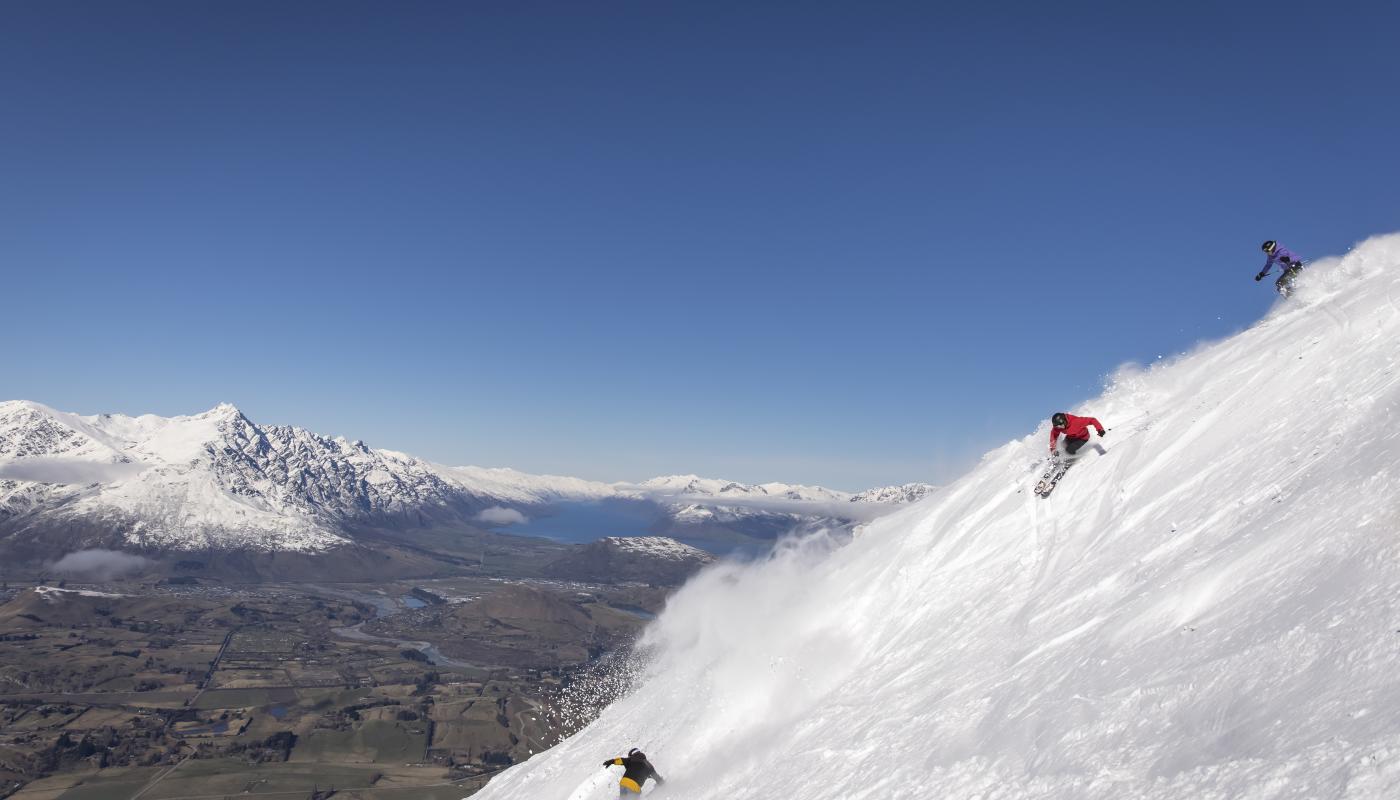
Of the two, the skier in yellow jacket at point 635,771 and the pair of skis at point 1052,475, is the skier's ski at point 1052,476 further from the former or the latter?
the skier in yellow jacket at point 635,771

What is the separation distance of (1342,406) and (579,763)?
29061 mm

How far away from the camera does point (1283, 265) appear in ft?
95.8

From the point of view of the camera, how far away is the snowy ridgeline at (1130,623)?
9195 millimetres

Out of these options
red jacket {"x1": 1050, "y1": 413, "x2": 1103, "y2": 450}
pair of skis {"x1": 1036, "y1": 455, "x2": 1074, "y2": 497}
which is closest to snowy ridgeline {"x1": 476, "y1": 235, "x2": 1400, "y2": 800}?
pair of skis {"x1": 1036, "y1": 455, "x2": 1074, "y2": 497}

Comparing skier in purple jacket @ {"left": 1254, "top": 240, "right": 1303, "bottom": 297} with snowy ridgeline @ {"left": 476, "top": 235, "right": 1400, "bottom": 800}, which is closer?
snowy ridgeline @ {"left": 476, "top": 235, "right": 1400, "bottom": 800}

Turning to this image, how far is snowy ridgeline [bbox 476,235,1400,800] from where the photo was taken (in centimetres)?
920

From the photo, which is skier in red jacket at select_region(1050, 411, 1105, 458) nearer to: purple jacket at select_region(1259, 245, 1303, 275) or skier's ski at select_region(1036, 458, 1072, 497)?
skier's ski at select_region(1036, 458, 1072, 497)

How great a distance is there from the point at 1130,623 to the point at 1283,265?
2406 cm

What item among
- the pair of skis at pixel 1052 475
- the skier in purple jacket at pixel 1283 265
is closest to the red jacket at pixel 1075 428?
the pair of skis at pixel 1052 475

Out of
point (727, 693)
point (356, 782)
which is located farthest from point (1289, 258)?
point (356, 782)

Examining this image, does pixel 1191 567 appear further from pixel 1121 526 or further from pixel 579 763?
pixel 579 763

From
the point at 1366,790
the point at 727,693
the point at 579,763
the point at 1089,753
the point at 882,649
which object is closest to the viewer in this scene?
the point at 1366,790

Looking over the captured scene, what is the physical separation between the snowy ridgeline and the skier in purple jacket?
0.64 m

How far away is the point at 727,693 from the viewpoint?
1049 inches
